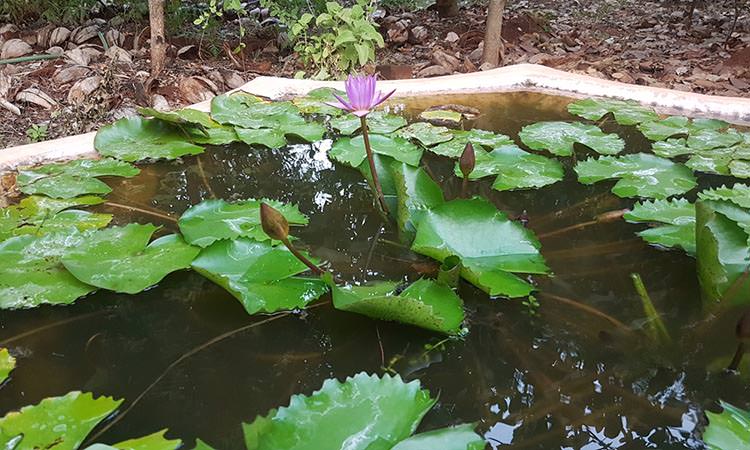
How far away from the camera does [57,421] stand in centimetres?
71

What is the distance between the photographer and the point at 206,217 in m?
1.15

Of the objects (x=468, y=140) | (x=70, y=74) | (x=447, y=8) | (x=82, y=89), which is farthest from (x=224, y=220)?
(x=447, y=8)

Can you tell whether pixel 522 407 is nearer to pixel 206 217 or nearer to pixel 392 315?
pixel 392 315

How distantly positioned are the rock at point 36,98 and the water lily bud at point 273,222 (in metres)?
2.54

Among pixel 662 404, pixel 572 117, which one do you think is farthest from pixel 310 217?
pixel 572 117

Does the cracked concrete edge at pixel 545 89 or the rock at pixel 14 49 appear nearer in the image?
the cracked concrete edge at pixel 545 89

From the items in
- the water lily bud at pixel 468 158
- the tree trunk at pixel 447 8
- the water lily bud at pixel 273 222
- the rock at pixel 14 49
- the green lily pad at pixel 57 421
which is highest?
the water lily bud at pixel 273 222

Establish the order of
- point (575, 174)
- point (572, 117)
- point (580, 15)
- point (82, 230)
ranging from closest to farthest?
point (82, 230), point (575, 174), point (572, 117), point (580, 15)

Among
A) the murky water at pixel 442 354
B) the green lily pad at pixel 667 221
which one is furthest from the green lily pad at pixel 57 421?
the green lily pad at pixel 667 221

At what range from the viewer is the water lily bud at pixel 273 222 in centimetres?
→ 84

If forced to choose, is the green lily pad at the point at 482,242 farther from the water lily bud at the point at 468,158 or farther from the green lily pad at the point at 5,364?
the green lily pad at the point at 5,364

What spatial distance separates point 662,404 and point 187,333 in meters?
0.67

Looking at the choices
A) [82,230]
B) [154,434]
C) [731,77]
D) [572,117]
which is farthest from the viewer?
[731,77]

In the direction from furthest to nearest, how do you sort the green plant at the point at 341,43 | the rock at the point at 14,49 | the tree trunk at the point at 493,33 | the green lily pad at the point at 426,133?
the rock at the point at 14,49, the tree trunk at the point at 493,33, the green plant at the point at 341,43, the green lily pad at the point at 426,133
